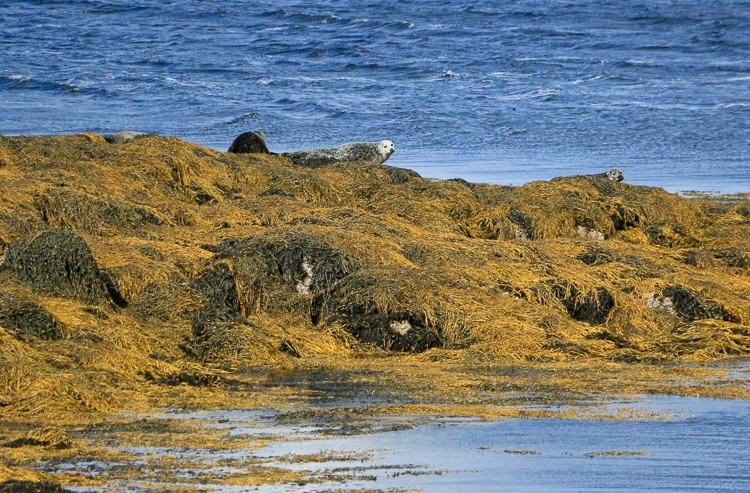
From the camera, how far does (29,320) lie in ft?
22.7

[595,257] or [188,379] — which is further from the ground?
[595,257]

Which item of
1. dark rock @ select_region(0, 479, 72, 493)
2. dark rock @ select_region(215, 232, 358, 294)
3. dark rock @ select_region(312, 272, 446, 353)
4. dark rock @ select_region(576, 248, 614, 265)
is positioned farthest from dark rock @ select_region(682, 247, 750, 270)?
dark rock @ select_region(0, 479, 72, 493)

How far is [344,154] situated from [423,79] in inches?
666

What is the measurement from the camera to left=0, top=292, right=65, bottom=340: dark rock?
22.5ft

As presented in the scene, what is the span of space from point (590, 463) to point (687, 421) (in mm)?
982

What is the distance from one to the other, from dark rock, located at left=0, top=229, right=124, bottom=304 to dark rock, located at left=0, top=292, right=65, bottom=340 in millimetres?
626

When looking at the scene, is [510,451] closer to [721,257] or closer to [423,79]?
[721,257]

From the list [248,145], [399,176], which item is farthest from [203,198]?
[248,145]

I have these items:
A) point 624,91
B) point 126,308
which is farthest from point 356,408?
point 624,91

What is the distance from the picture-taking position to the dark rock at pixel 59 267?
7688 mm

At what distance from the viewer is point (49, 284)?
7.67 metres

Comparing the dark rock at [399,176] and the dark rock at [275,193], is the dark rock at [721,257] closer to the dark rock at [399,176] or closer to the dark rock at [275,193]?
the dark rock at [399,176]

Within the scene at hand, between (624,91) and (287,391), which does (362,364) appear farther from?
(624,91)

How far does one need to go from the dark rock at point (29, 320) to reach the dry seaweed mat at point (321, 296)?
1 centimetres
